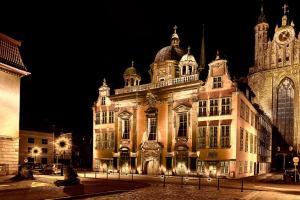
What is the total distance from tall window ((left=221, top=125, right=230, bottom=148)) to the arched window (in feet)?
118

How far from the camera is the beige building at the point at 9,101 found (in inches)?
1252

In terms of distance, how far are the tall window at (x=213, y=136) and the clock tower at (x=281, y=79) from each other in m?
35.2

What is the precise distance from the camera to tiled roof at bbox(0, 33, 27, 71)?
3221 cm

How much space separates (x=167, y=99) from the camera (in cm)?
4528

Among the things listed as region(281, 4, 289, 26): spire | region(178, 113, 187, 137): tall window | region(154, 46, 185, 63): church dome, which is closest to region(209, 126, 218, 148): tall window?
region(178, 113, 187, 137): tall window

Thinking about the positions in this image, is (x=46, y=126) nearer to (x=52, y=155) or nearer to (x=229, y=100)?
(x=52, y=155)

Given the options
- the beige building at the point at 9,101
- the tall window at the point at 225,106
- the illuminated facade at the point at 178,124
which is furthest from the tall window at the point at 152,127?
the beige building at the point at 9,101

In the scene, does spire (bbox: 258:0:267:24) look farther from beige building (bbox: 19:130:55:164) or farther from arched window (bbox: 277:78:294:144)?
beige building (bbox: 19:130:55:164)

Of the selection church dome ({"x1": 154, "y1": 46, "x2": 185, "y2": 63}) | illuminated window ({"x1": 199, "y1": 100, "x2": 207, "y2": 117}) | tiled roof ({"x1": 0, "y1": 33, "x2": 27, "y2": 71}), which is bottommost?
illuminated window ({"x1": 199, "y1": 100, "x2": 207, "y2": 117})

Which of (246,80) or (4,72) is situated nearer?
(4,72)

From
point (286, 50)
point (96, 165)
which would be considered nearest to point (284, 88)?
point (286, 50)

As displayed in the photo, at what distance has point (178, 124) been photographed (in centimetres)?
4375

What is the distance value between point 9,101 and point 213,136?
23350 mm

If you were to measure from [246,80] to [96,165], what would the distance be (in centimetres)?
4514
